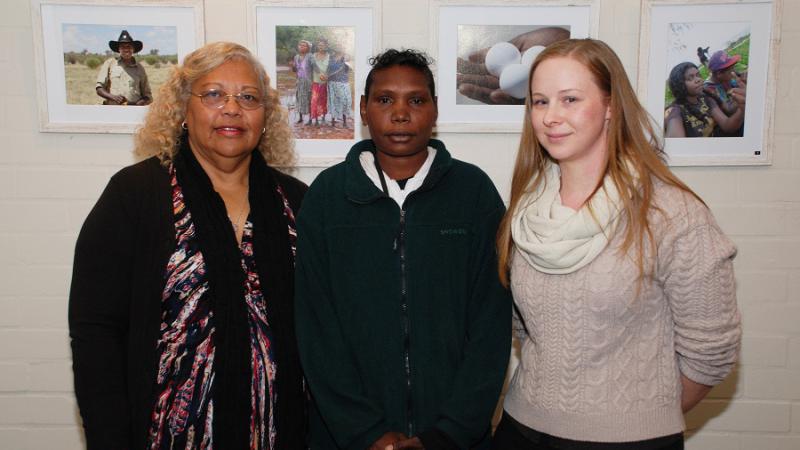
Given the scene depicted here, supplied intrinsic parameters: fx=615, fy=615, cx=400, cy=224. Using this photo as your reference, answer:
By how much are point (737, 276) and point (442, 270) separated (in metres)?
1.52

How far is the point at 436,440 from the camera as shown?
5.17 ft

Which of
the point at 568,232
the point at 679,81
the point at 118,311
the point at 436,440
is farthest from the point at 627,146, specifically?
the point at 118,311

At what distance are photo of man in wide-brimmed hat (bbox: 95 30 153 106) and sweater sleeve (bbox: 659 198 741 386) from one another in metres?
2.02

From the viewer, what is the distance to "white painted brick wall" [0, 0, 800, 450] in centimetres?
241

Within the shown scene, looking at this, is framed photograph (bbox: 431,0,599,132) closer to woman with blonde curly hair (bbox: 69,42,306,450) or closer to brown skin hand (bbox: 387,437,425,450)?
woman with blonde curly hair (bbox: 69,42,306,450)

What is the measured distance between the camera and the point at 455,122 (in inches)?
96.4

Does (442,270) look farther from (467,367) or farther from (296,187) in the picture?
(296,187)

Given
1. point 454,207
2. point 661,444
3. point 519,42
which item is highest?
point 519,42

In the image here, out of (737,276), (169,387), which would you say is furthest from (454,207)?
(737,276)

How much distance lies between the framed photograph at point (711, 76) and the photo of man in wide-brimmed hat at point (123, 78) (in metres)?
1.96

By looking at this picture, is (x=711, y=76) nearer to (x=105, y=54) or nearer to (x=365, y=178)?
(x=365, y=178)

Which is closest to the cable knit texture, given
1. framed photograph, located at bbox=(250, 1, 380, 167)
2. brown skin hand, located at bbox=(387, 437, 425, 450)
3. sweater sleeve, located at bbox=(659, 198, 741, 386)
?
sweater sleeve, located at bbox=(659, 198, 741, 386)

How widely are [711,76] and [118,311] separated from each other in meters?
2.27

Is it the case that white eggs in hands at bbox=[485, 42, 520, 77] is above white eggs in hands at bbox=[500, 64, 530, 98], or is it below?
above
